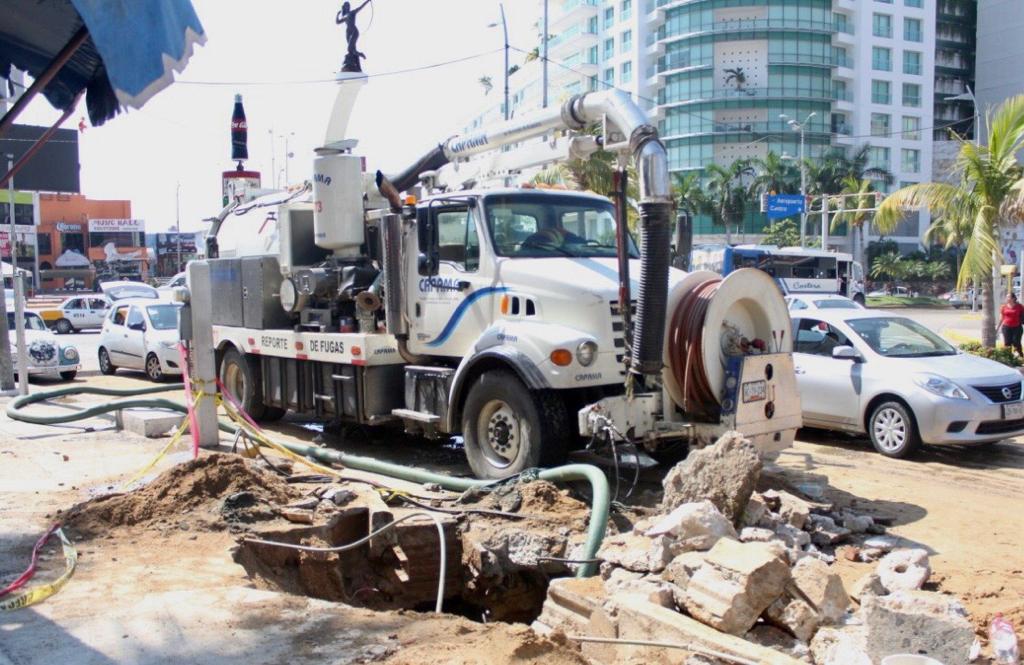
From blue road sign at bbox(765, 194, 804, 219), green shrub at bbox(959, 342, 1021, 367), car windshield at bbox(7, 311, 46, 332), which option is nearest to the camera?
green shrub at bbox(959, 342, 1021, 367)

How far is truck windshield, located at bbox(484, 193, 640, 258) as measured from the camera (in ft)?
29.0

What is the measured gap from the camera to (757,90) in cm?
7206

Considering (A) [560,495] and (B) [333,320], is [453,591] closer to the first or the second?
(A) [560,495]

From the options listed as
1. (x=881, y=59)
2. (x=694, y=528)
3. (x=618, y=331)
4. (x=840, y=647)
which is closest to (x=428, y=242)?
(x=618, y=331)

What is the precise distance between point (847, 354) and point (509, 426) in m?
4.58

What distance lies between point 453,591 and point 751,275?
3.61m

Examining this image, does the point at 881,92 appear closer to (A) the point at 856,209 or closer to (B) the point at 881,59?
(B) the point at 881,59

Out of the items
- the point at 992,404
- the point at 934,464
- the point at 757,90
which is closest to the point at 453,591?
the point at 934,464

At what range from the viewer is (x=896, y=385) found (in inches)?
396

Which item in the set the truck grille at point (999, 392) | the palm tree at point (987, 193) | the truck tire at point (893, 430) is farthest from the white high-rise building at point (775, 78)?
the truck grille at point (999, 392)

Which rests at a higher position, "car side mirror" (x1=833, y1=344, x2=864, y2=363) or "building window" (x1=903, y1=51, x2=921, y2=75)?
"building window" (x1=903, y1=51, x2=921, y2=75)

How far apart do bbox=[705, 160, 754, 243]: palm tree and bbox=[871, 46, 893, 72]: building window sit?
56.1 feet

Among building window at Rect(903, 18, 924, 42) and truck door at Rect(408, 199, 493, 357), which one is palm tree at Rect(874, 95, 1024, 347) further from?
building window at Rect(903, 18, 924, 42)

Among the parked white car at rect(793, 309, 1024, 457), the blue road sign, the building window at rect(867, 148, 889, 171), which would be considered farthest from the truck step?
the building window at rect(867, 148, 889, 171)
